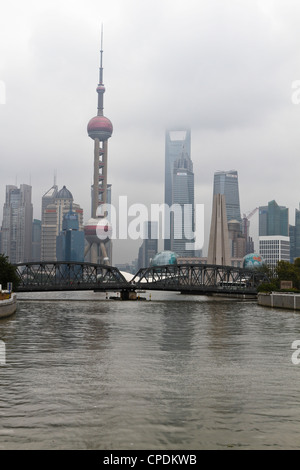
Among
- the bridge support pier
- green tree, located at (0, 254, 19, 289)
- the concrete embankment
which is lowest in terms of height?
the bridge support pier

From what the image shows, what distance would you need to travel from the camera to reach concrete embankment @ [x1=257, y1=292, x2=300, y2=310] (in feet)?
342

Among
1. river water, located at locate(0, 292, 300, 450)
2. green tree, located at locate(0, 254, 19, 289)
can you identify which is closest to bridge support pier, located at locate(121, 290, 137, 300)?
green tree, located at locate(0, 254, 19, 289)

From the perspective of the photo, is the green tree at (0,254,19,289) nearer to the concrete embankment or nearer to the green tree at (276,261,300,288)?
the concrete embankment

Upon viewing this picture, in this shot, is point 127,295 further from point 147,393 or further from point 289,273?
point 147,393

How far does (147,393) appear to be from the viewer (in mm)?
27766

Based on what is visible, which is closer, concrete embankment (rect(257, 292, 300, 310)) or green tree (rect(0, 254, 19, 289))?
concrete embankment (rect(257, 292, 300, 310))

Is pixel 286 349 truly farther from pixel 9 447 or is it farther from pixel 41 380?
pixel 9 447

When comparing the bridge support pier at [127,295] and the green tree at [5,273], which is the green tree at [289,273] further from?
the green tree at [5,273]

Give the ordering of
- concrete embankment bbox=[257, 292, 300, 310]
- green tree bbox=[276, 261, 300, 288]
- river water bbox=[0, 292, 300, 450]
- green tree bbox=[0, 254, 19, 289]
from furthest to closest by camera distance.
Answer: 1. green tree bbox=[276, 261, 300, 288]
2. green tree bbox=[0, 254, 19, 289]
3. concrete embankment bbox=[257, 292, 300, 310]
4. river water bbox=[0, 292, 300, 450]

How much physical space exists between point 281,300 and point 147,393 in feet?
287

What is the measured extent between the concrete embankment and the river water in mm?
54076

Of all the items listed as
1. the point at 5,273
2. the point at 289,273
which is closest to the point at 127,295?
the point at 289,273

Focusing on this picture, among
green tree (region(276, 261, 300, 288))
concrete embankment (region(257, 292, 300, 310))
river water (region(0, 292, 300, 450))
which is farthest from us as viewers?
green tree (region(276, 261, 300, 288))

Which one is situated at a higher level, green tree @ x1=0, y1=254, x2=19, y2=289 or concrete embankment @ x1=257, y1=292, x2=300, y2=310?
green tree @ x1=0, y1=254, x2=19, y2=289
